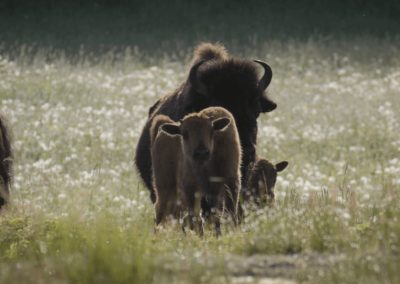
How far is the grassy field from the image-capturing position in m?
7.14

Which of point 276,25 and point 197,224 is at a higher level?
point 276,25

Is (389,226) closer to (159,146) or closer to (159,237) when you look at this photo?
(159,237)

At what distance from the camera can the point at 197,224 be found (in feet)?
32.0

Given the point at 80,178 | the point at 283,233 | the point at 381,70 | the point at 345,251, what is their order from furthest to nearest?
the point at 381,70 < the point at 80,178 < the point at 283,233 < the point at 345,251

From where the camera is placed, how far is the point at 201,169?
34.2ft

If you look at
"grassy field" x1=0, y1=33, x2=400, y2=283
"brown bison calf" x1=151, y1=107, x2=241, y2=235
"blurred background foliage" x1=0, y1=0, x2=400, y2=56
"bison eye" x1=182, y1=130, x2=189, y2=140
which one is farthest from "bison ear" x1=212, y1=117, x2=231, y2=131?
"blurred background foliage" x1=0, y1=0, x2=400, y2=56

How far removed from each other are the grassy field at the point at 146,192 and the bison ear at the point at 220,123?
0.78m

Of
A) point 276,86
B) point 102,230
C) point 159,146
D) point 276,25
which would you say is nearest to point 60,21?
point 276,25

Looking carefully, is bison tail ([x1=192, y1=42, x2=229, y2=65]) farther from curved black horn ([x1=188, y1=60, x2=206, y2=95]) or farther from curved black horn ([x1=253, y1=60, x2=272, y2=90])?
curved black horn ([x1=188, y1=60, x2=206, y2=95])

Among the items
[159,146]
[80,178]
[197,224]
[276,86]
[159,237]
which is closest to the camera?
[159,237]

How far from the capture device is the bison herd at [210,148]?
10.4 meters

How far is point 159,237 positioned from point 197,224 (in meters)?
0.79

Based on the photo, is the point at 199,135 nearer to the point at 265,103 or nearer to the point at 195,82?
the point at 195,82

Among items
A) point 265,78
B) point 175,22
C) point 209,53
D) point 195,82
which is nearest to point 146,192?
point 209,53
